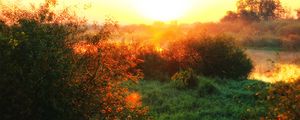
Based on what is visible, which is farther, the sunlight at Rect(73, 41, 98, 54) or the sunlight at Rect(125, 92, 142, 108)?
the sunlight at Rect(125, 92, 142, 108)

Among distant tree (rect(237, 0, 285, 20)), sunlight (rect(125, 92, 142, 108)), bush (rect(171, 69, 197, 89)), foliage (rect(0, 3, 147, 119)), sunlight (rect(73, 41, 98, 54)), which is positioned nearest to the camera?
foliage (rect(0, 3, 147, 119))

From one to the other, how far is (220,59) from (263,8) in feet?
204

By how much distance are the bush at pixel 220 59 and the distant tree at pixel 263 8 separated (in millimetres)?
58195

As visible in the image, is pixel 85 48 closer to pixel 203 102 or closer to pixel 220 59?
pixel 203 102

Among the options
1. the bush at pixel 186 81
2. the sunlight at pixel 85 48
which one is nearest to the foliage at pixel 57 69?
the sunlight at pixel 85 48

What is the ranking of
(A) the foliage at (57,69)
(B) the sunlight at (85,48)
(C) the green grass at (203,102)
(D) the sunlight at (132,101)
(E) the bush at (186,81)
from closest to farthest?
(A) the foliage at (57,69)
(B) the sunlight at (85,48)
(D) the sunlight at (132,101)
(C) the green grass at (203,102)
(E) the bush at (186,81)

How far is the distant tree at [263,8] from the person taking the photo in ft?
298

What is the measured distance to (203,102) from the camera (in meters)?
22.6

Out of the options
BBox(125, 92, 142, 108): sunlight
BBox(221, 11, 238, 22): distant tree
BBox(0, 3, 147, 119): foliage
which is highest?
BBox(0, 3, 147, 119): foliage

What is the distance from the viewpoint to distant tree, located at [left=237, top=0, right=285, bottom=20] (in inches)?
3575

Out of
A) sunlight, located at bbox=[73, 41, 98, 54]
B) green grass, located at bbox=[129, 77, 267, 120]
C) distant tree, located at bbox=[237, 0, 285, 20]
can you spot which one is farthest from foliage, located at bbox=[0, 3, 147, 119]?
distant tree, located at bbox=[237, 0, 285, 20]

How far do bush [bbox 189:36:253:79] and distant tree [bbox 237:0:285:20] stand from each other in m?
58.2

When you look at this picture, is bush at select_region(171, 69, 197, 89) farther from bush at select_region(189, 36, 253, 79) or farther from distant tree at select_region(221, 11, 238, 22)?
distant tree at select_region(221, 11, 238, 22)

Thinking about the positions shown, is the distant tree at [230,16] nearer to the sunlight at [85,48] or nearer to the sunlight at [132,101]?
the sunlight at [132,101]
